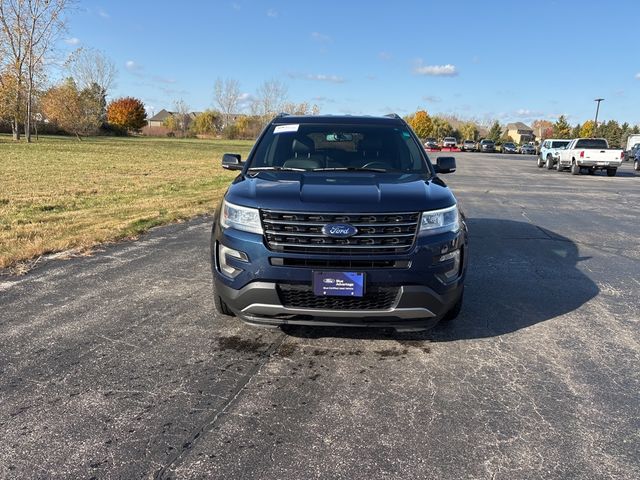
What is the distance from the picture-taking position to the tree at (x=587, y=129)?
8193cm

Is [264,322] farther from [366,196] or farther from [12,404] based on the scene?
[12,404]

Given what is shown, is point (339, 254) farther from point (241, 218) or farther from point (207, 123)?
point (207, 123)

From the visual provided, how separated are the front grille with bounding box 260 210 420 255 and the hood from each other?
2.0 inches

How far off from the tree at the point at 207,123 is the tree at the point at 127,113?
10873 millimetres

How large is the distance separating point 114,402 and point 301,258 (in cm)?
143

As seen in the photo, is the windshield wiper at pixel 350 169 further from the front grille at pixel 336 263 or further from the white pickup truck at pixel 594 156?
the white pickup truck at pixel 594 156

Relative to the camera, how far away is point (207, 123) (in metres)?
98.6

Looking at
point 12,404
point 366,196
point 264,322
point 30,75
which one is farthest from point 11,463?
point 30,75

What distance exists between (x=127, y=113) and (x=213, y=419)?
337 ft

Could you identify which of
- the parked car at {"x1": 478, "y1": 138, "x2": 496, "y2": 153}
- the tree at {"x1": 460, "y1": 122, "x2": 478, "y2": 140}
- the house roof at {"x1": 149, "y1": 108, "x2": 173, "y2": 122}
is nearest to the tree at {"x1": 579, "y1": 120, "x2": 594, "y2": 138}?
the tree at {"x1": 460, "y1": 122, "x2": 478, "y2": 140}

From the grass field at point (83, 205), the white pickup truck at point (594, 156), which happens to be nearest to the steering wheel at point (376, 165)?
the grass field at point (83, 205)

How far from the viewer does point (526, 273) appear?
5.93 metres

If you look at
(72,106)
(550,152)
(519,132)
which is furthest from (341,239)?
(519,132)

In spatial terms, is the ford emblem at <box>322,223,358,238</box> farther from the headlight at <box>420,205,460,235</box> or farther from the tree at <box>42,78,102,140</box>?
the tree at <box>42,78,102,140</box>
